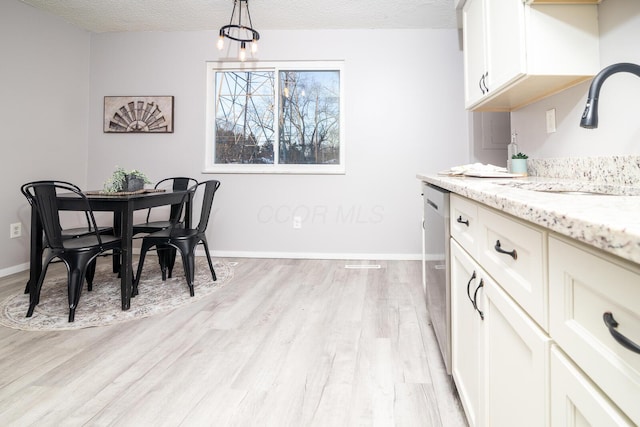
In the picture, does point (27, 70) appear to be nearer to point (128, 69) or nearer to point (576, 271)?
point (128, 69)

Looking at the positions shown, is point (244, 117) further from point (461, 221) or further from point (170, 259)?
point (461, 221)

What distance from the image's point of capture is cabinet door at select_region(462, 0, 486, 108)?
5.98 ft

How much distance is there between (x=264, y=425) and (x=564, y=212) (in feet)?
3.69

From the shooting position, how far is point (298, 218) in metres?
3.53

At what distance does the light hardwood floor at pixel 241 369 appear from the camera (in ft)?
3.80

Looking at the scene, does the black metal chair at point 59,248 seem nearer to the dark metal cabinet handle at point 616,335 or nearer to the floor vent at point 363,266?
the floor vent at point 363,266

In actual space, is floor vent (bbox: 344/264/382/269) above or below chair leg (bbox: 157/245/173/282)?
below

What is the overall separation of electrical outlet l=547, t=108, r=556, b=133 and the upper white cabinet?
0.33 feet

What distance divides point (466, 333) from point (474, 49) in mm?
1730

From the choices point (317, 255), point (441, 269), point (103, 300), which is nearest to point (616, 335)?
point (441, 269)

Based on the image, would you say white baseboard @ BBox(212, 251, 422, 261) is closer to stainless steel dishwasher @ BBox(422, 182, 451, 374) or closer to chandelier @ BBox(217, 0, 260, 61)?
stainless steel dishwasher @ BBox(422, 182, 451, 374)

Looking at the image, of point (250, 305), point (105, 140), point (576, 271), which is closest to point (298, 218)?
point (250, 305)

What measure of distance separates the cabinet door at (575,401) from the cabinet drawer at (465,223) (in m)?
0.48

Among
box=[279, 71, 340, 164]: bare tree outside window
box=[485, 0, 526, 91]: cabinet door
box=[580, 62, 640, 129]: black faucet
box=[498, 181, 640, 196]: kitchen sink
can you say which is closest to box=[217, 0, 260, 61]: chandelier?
box=[279, 71, 340, 164]: bare tree outside window
